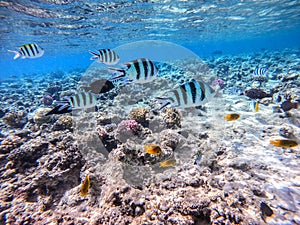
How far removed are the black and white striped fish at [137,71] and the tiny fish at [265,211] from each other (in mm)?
2679

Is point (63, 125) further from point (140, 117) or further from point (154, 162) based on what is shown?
point (154, 162)

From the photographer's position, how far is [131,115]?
5.46 meters

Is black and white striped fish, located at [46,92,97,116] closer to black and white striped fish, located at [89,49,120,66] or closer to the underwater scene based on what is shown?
the underwater scene

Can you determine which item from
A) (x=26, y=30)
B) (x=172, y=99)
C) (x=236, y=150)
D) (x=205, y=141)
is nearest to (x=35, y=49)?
(x=172, y=99)

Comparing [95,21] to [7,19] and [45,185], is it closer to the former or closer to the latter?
[7,19]

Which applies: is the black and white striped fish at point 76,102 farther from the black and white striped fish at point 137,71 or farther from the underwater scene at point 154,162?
the black and white striped fish at point 137,71

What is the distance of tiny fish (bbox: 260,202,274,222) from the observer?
2.38 meters

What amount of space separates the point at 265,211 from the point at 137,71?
2885 mm

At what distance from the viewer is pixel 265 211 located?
2.42 metres

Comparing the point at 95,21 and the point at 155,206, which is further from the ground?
the point at 95,21

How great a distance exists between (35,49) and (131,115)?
11.9ft

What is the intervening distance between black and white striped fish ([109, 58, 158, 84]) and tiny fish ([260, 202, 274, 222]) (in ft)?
8.79

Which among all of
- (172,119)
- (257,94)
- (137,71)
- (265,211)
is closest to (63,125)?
(172,119)

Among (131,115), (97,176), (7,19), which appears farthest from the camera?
(7,19)
